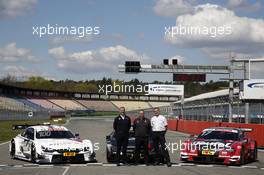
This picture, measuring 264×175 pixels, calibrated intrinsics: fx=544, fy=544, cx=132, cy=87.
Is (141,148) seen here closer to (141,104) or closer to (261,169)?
(261,169)

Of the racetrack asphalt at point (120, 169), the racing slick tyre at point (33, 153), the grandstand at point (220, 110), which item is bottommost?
the racetrack asphalt at point (120, 169)

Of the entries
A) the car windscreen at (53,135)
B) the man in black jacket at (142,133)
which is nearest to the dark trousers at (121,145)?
the man in black jacket at (142,133)

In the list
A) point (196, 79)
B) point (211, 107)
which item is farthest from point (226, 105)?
point (196, 79)

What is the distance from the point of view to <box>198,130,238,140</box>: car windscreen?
53.9ft

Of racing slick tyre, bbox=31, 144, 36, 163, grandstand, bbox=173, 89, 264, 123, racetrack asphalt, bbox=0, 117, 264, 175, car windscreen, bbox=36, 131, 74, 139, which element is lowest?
racetrack asphalt, bbox=0, 117, 264, 175

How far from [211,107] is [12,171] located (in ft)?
77.3

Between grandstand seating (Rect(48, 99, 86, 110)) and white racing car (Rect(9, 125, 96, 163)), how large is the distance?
105232 mm

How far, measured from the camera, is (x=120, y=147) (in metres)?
15.3

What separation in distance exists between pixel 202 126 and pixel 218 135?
61.5 feet

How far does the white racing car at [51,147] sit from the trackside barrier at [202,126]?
11167 mm

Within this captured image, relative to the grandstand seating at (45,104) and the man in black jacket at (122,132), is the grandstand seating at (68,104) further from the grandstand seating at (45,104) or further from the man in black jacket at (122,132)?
the man in black jacket at (122,132)

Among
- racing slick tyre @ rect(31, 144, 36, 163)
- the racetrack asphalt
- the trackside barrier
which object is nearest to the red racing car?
the racetrack asphalt

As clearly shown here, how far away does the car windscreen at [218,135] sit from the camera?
53.9 feet

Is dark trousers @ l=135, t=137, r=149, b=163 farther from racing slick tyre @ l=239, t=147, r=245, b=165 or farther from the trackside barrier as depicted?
the trackside barrier
